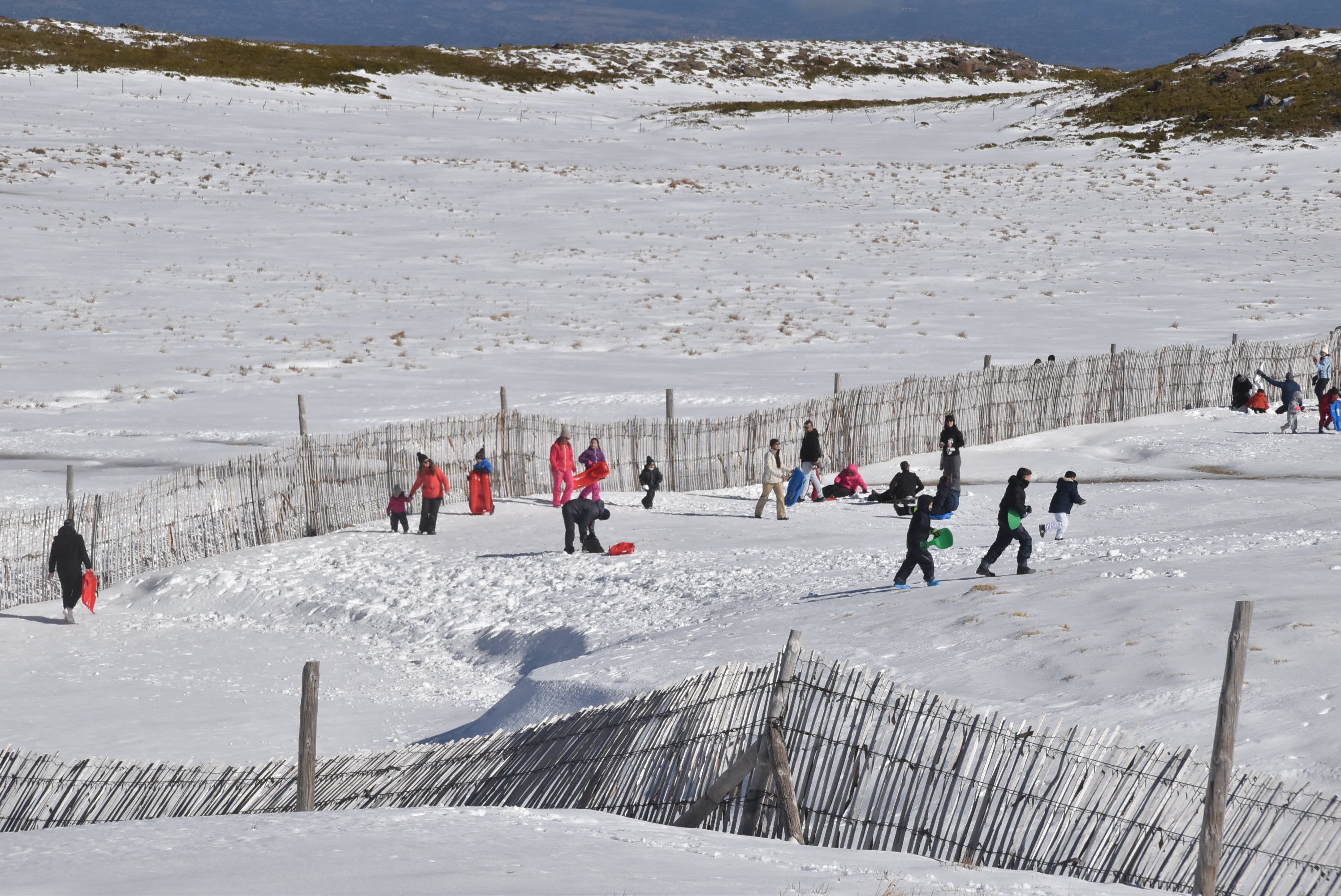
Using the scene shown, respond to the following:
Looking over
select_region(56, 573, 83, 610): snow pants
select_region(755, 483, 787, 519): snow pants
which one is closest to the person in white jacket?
select_region(755, 483, 787, 519): snow pants

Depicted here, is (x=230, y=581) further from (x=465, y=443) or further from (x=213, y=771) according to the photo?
(x=213, y=771)

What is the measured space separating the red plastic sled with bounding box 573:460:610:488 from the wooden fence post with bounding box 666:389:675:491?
9.88 feet

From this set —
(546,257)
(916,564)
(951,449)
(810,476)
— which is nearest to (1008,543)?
(916,564)

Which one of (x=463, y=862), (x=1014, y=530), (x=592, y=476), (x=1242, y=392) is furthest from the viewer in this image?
(x=1242, y=392)

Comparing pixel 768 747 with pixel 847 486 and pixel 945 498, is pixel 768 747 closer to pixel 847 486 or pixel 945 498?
pixel 945 498

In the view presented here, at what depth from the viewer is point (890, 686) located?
678 centimetres

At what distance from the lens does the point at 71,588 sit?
1375 centimetres

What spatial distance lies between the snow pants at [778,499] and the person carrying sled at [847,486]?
153 cm

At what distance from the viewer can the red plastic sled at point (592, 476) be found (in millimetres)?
15898

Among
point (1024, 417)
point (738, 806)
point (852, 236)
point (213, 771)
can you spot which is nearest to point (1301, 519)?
point (1024, 417)

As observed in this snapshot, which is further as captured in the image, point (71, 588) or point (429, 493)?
point (429, 493)

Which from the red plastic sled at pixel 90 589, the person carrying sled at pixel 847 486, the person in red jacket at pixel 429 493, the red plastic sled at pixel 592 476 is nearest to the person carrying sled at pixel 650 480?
the red plastic sled at pixel 592 476

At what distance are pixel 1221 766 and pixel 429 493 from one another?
467 inches

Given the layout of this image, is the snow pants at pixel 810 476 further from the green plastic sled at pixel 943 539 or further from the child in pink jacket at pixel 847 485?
the green plastic sled at pixel 943 539
